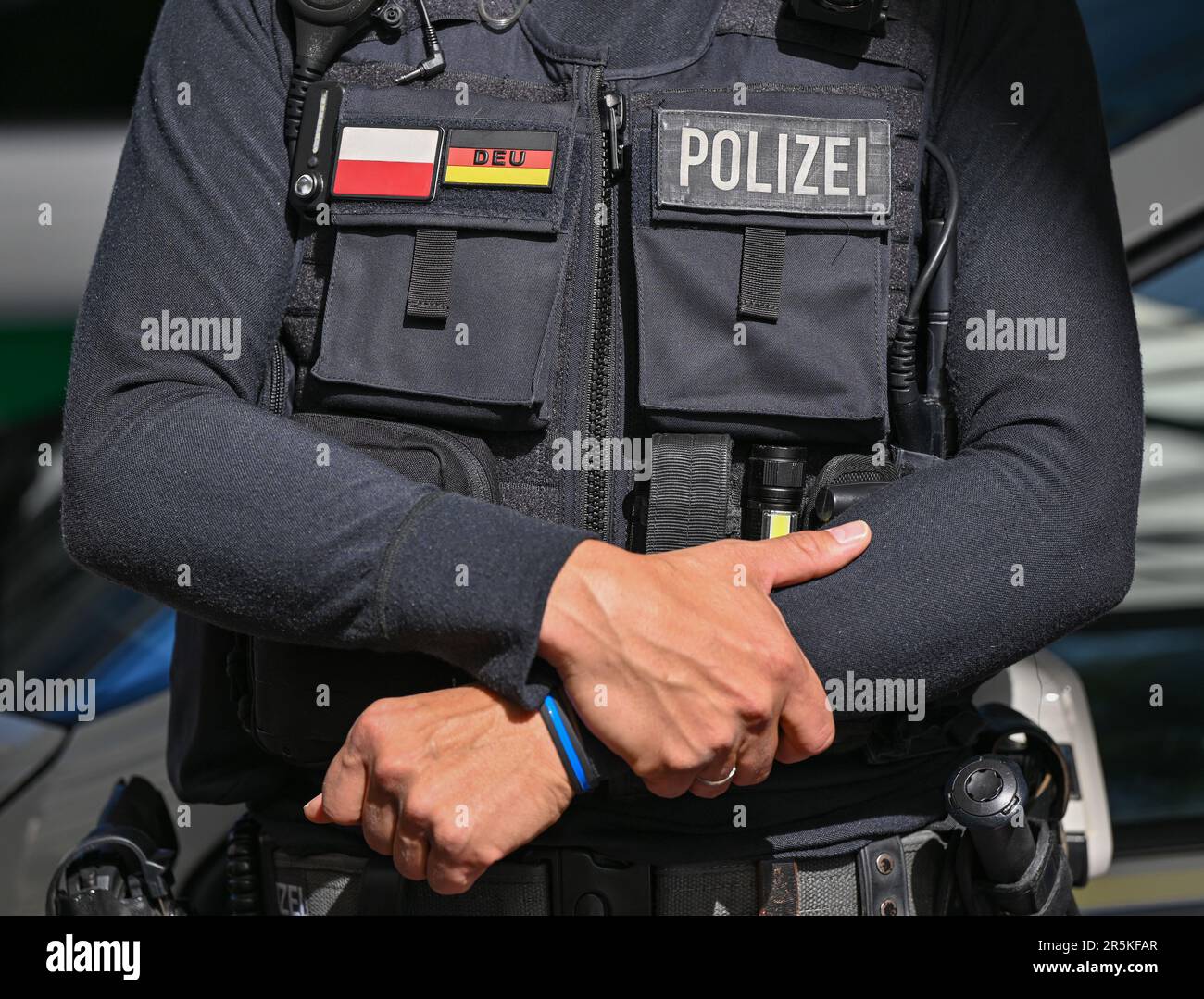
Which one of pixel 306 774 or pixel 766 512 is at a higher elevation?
pixel 766 512

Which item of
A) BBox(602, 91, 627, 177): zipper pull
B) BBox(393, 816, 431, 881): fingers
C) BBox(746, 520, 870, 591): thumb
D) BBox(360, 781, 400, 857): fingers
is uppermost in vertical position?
BBox(602, 91, 627, 177): zipper pull

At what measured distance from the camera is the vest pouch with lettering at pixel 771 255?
45.6 inches

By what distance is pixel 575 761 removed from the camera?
1.00 metres

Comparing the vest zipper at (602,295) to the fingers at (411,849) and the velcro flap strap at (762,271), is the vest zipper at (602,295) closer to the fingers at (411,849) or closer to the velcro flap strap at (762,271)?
the velcro flap strap at (762,271)

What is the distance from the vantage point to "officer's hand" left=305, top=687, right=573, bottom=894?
3.24 feet

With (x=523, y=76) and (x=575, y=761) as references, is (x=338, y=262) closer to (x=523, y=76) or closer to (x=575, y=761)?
(x=523, y=76)

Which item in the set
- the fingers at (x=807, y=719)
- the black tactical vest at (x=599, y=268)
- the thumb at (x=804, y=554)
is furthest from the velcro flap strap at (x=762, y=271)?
the fingers at (x=807, y=719)

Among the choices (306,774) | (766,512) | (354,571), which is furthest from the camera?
(306,774)

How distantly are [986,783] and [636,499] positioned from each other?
47cm

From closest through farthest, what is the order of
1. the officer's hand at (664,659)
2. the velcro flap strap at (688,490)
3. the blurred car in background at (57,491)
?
the officer's hand at (664,659), the velcro flap strap at (688,490), the blurred car in background at (57,491)

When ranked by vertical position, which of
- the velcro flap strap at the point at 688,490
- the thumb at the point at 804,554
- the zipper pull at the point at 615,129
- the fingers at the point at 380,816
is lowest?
the fingers at the point at 380,816

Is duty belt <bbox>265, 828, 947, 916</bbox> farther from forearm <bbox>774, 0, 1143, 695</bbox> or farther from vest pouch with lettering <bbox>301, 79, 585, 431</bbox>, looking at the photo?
vest pouch with lettering <bbox>301, 79, 585, 431</bbox>

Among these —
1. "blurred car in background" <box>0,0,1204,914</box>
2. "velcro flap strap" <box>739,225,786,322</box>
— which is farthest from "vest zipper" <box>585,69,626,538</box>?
"blurred car in background" <box>0,0,1204,914</box>
